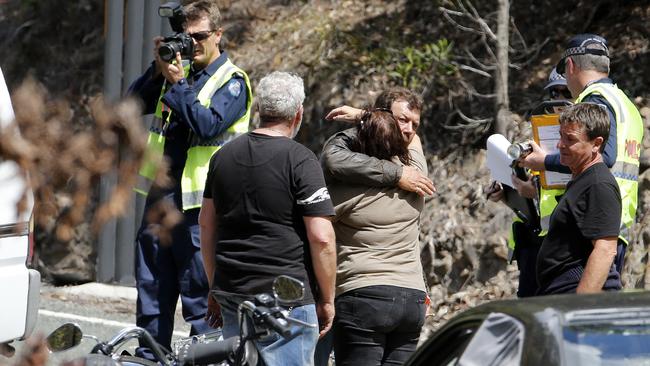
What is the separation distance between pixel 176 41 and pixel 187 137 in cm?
56

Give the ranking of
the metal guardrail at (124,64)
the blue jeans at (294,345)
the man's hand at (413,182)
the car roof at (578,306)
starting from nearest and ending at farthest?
the car roof at (578,306) → the blue jeans at (294,345) → the man's hand at (413,182) → the metal guardrail at (124,64)

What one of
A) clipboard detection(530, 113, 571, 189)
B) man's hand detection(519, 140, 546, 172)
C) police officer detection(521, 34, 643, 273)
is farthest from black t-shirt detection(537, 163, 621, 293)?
clipboard detection(530, 113, 571, 189)

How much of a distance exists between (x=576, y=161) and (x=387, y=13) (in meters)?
6.98

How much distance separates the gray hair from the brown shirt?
121cm

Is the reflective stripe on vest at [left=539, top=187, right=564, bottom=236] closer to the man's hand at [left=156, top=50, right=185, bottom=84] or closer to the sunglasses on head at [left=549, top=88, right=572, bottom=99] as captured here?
the sunglasses on head at [left=549, top=88, right=572, bottom=99]

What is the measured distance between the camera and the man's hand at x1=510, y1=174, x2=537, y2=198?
6340 mm

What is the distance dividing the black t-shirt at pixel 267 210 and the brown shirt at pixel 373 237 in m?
0.36

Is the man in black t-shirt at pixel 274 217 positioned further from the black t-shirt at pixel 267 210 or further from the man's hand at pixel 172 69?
the man's hand at pixel 172 69

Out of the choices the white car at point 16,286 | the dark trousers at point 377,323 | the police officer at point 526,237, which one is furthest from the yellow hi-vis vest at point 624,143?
the white car at point 16,286

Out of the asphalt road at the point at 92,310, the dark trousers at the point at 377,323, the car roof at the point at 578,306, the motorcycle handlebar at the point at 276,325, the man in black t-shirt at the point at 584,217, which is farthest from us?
the asphalt road at the point at 92,310

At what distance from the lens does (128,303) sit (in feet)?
34.8

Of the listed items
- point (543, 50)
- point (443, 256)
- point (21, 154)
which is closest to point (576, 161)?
point (21, 154)

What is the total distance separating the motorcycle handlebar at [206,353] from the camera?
4.24 metres

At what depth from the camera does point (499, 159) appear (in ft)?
21.5
